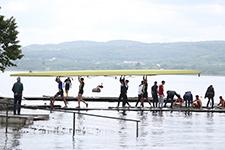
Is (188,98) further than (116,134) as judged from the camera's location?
Yes

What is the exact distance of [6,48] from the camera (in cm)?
3956

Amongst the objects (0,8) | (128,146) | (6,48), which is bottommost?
Result: (128,146)

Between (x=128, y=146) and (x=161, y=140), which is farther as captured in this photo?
(x=161, y=140)

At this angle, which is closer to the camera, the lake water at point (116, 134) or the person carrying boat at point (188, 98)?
the lake water at point (116, 134)

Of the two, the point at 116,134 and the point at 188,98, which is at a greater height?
the point at 188,98

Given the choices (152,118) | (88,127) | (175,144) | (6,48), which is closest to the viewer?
(175,144)

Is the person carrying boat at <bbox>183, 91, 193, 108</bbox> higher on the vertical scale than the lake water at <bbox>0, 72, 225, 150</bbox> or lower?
higher

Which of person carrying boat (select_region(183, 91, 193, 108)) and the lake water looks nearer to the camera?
the lake water

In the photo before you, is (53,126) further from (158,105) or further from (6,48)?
(158,105)

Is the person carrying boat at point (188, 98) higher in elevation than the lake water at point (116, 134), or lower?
higher

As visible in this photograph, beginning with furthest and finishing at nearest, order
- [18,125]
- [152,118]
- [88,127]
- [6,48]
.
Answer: [6,48] → [152,118] → [88,127] → [18,125]

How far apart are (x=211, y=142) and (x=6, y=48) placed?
1963cm

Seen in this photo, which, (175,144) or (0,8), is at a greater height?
(0,8)

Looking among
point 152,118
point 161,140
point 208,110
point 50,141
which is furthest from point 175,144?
point 208,110
